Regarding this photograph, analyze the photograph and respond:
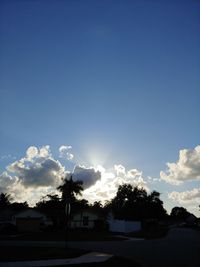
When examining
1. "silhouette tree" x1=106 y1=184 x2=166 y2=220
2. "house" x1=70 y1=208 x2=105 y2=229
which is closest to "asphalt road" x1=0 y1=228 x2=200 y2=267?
"house" x1=70 y1=208 x2=105 y2=229

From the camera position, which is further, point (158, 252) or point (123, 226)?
point (123, 226)

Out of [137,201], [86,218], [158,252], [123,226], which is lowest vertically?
[158,252]

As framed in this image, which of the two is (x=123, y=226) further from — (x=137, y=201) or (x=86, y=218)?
(x=137, y=201)

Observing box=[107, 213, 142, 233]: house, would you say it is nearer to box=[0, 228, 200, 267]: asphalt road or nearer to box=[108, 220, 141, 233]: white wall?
box=[108, 220, 141, 233]: white wall

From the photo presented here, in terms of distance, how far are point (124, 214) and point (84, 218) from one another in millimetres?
26205

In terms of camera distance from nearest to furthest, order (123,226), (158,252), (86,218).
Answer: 1. (158,252)
2. (123,226)
3. (86,218)

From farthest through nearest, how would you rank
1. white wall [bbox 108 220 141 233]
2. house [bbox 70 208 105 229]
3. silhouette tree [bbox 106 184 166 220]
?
silhouette tree [bbox 106 184 166 220] < house [bbox 70 208 105 229] < white wall [bbox 108 220 141 233]

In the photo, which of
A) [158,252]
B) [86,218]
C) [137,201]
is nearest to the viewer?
[158,252]

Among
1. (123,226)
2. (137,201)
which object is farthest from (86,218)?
(137,201)

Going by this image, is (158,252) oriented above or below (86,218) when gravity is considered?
below

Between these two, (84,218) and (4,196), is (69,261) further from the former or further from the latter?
(4,196)

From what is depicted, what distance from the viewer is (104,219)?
2928 inches

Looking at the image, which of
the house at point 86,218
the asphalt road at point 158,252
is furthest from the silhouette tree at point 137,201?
the asphalt road at point 158,252

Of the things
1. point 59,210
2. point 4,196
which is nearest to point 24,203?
point 4,196
